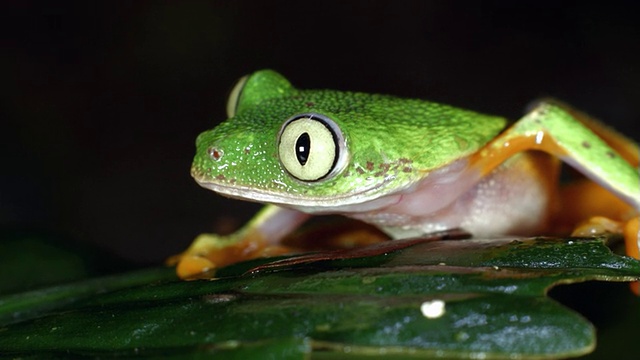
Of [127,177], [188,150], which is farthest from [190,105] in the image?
[127,177]

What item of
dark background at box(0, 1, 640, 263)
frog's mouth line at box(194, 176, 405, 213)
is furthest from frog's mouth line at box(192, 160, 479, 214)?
dark background at box(0, 1, 640, 263)

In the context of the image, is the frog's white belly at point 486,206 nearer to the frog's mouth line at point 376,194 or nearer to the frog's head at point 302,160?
the frog's mouth line at point 376,194

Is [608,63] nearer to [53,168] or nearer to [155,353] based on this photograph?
[53,168]

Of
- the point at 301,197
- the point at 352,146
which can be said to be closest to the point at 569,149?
the point at 352,146

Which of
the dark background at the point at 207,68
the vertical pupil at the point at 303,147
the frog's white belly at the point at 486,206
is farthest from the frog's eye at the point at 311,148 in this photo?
the dark background at the point at 207,68

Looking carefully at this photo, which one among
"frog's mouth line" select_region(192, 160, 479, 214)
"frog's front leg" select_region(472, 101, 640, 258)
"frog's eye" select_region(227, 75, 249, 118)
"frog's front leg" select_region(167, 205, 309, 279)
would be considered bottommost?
"frog's front leg" select_region(167, 205, 309, 279)

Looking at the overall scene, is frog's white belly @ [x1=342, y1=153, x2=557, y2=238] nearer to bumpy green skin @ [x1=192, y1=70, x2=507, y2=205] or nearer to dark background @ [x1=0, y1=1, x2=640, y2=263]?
bumpy green skin @ [x1=192, y1=70, x2=507, y2=205]
